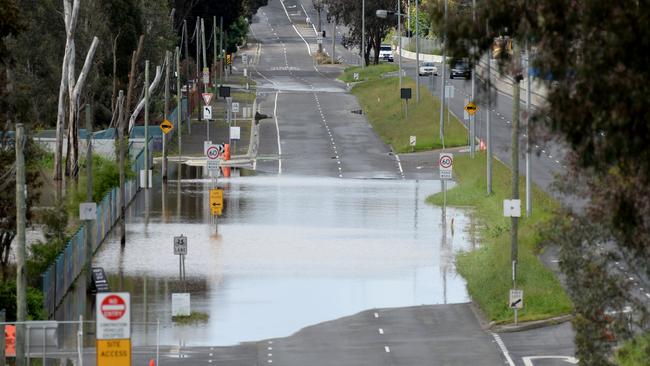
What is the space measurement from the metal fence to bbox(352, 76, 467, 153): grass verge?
29.7 meters

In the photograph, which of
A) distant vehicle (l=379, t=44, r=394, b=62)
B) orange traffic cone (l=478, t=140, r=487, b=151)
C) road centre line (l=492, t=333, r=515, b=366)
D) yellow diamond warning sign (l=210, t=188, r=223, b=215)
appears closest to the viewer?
road centre line (l=492, t=333, r=515, b=366)

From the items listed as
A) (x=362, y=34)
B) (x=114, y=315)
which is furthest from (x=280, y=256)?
(x=362, y=34)

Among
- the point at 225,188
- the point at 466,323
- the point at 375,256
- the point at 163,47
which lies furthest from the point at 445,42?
the point at 163,47

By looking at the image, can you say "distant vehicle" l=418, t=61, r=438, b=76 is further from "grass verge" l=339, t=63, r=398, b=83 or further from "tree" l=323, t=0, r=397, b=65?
"tree" l=323, t=0, r=397, b=65

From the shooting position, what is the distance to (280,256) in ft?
175

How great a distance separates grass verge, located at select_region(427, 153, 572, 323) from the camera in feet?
139

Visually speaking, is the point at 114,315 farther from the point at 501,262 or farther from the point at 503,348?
the point at 501,262

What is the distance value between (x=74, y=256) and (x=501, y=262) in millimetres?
13637

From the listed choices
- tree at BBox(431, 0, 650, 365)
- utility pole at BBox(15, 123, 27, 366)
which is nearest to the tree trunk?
utility pole at BBox(15, 123, 27, 366)

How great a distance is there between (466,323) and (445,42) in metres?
16.5

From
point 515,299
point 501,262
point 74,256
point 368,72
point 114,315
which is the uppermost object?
point 114,315

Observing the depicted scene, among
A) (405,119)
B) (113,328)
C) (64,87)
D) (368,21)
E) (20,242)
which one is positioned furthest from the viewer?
(368,21)

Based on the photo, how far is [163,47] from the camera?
337ft

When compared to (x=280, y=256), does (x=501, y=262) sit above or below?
above
